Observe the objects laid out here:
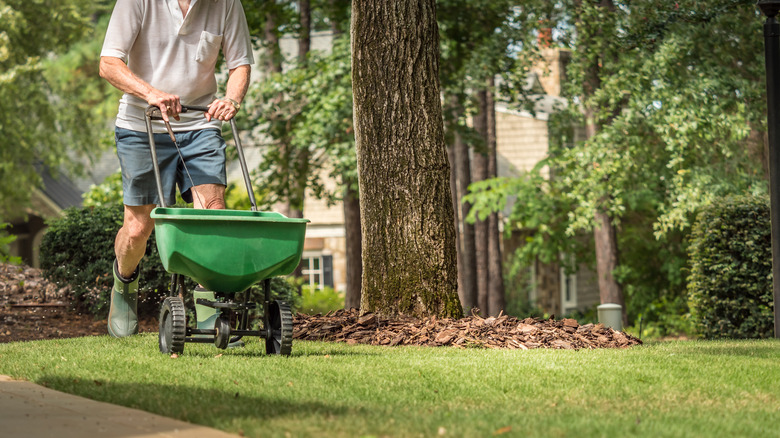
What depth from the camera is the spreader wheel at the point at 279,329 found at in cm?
479

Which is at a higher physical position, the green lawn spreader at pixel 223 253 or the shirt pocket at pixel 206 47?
the shirt pocket at pixel 206 47

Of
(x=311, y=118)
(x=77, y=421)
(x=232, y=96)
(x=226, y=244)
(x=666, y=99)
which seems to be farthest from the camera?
(x=311, y=118)

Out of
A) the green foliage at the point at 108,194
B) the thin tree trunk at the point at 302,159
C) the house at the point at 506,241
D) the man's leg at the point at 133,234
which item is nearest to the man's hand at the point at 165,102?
the man's leg at the point at 133,234

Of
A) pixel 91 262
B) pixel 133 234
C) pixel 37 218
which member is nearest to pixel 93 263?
pixel 91 262

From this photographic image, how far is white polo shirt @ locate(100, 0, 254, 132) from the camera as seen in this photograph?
17.4 feet

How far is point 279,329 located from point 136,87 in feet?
5.32

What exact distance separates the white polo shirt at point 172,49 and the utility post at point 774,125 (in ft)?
15.1

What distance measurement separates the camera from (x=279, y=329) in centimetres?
493

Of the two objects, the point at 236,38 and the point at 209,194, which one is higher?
the point at 236,38

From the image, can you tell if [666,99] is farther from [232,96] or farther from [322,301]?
[322,301]

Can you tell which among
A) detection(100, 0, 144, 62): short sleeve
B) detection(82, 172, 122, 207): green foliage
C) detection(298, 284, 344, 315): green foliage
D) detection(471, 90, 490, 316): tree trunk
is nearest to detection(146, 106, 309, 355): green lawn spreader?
detection(100, 0, 144, 62): short sleeve

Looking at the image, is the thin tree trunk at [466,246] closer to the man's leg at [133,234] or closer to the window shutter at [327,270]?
the window shutter at [327,270]

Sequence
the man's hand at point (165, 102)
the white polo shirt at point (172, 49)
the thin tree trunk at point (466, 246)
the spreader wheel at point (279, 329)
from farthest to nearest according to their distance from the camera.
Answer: the thin tree trunk at point (466, 246)
the white polo shirt at point (172, 49)
the man's hand at point (165, 102)
the spreader wheel at point (279, 329)

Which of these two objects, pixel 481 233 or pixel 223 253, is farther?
pixel 481 233
